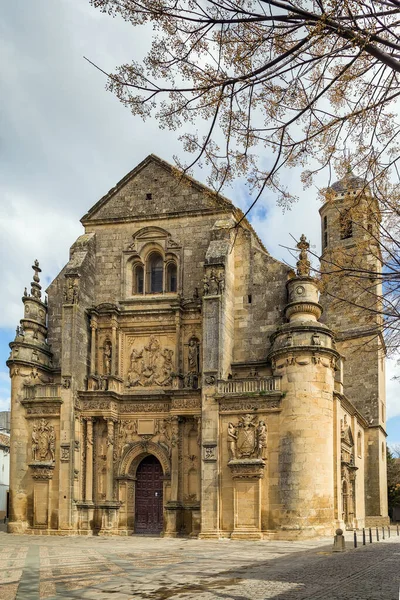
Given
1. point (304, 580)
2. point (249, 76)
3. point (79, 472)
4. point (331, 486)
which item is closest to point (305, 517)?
point (331, 486)

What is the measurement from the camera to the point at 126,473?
3222 cm

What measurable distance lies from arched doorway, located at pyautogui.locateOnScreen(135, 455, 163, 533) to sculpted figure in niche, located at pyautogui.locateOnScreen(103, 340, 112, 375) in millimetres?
4109

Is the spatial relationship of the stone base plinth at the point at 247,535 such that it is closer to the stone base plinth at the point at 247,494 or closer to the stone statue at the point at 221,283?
the stone base plinth at the point at 247,494

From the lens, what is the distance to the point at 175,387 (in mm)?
31781

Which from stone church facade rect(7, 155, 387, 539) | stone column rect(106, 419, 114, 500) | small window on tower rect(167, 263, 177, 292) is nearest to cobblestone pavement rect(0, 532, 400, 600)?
stone church facade rect(7, 155, 387, 539)

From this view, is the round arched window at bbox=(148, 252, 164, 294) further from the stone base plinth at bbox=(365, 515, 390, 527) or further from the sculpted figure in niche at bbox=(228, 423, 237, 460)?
the stone base plinth at bbox=(365, 515, 390, 527)

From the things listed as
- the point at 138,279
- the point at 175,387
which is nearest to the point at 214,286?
the point at 175,387

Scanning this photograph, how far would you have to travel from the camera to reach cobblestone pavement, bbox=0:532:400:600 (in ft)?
43.3

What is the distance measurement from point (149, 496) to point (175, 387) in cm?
483

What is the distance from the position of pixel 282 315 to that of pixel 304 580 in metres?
17.8

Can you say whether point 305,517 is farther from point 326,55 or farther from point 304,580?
point 326,55

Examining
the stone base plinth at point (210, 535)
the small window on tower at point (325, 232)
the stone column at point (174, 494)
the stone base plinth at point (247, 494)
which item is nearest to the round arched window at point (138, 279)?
the stone column at point (174, 494)

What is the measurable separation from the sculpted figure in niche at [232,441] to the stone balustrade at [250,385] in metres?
1.40

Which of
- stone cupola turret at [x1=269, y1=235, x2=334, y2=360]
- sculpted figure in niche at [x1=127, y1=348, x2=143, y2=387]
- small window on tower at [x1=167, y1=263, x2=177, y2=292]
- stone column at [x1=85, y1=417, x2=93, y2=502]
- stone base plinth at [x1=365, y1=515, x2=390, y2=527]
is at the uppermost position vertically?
small window on tower at [x1=167, y1=263, x2=177, y2=292]
